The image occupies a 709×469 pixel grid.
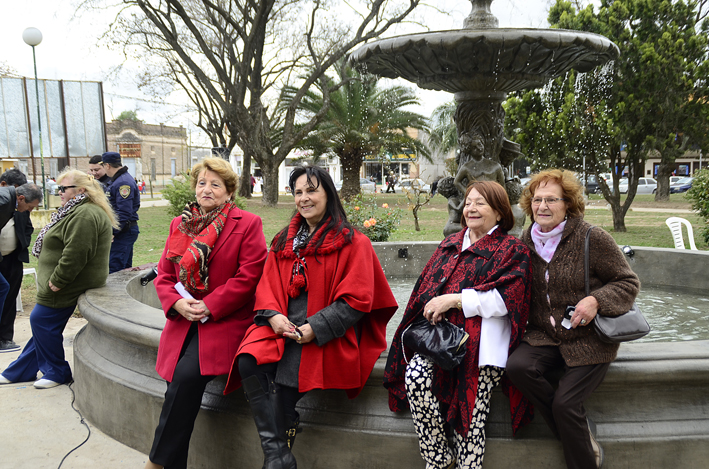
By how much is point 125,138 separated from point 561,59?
68.3m

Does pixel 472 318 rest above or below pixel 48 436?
above

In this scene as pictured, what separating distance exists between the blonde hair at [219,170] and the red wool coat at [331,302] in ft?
1.76

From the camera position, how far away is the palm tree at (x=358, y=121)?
2708 cm

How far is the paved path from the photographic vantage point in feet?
11.1

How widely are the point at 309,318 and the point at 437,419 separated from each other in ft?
2.50

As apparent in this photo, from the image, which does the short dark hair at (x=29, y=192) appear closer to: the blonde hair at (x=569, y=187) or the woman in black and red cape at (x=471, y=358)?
the woman in black and red cape at (x=471, y=358)

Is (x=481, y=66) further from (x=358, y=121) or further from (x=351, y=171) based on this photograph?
(x=351, y=171)

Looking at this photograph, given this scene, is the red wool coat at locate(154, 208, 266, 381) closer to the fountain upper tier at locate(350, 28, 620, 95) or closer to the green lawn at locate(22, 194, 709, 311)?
the fountain upper tier at locate(350, 28, 620, 95)

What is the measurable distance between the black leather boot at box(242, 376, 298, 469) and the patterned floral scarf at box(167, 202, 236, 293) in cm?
67

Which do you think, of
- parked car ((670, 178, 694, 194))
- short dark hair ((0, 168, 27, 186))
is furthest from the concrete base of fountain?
parked car ((670, 178, 694, 194))

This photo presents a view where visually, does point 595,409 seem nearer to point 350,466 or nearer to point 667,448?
point 667,448

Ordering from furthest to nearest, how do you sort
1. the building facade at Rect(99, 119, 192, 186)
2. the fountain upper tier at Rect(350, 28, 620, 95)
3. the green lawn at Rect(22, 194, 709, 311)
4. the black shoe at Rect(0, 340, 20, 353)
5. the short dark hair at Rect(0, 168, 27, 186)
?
the building facade at Rect(99, 119, 192, 186) < the green lawn at Rect(22, 194, 709, 311) < the short dark hair at Rect(0, 168, 27, 186) < the black shoe at Rect(0, 340, 20, 353) < the fountain upper tier at Rect(350, 28, 620, 95)

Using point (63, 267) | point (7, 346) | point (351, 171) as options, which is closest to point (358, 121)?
point (351, 171)

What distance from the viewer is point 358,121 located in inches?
1074
